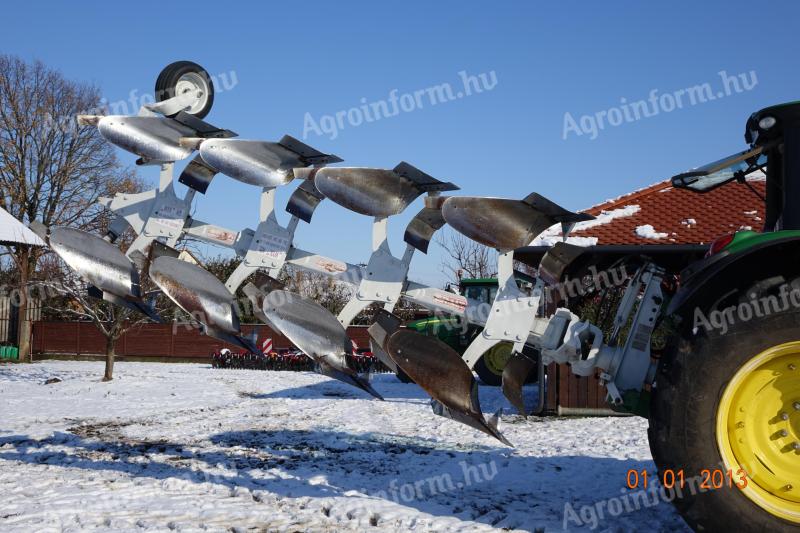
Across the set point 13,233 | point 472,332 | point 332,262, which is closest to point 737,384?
→ point 332,262

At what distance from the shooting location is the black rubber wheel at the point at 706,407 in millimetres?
3113

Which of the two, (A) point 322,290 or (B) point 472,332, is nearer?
(B) point 472,332

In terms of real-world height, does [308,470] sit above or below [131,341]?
below

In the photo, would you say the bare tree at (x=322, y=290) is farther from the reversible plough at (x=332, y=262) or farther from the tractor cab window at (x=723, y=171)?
the tractor cab window at (x=723, y=171)

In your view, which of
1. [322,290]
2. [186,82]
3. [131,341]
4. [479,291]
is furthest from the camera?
[322,290]

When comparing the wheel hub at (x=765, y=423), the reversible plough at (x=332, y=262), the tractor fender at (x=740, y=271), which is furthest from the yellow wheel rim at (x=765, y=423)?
the reversible plough at (x=332, y=262)

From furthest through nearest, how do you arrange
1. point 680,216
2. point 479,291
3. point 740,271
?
point 479,291 < point 680,216 < point 740,271

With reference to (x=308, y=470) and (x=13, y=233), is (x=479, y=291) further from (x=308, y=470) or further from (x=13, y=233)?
(x=13, y=233)

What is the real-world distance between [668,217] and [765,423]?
997cm

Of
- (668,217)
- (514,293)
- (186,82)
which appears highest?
(668,217)

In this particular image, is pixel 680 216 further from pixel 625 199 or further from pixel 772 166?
pixel 772 166

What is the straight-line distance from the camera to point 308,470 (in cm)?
605

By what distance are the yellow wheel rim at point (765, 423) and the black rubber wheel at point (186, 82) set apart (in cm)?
404

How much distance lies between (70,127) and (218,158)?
Answer: 26070 millimetres
